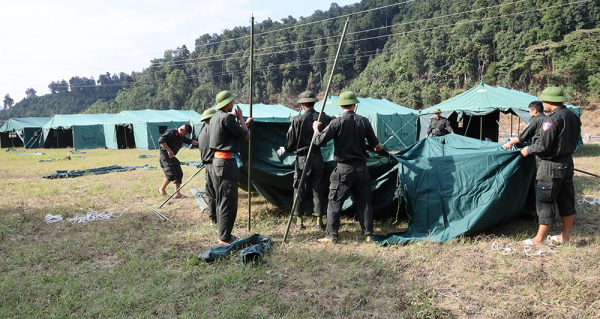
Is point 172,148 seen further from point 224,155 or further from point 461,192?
point 461,192

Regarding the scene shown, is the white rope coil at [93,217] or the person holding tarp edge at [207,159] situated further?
the white rope coil at [93,217]

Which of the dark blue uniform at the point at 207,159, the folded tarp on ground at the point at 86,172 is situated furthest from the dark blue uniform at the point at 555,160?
the folded tarp on ground at the point at 86,172

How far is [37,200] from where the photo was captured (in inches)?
300

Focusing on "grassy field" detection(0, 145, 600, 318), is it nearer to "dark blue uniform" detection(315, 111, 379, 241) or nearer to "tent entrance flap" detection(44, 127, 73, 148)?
"dark blue uniform" detection(315, 111, 379, 241)

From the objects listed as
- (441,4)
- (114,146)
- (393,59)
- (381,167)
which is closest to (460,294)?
(381,167)

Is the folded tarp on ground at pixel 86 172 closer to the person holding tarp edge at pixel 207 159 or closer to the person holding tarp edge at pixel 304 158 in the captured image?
the person holding tarp edge at pixel 207 159

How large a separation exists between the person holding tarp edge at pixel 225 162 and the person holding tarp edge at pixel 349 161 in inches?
40.7

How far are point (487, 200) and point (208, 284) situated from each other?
3.35 meters

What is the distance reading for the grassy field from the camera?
122 inches

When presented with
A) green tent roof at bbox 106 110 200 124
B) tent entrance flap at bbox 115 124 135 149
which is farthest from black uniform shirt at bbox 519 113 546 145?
tent entrance flap at bbox 115 124 135 149

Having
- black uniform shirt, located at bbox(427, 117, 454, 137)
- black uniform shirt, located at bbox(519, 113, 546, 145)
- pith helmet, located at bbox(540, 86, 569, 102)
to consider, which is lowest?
black uniform shirt, located at bbox(427, 117, 454, 137)

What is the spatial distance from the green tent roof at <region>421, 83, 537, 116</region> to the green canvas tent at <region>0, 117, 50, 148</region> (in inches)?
1169

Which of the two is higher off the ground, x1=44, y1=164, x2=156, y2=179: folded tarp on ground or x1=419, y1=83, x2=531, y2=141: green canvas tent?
x1=419, y1=83, x2=531, y2=141: green canvas tent

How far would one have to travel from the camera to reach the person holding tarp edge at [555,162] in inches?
160
